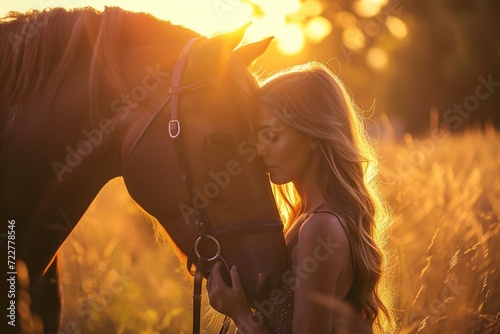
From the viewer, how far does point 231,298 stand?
2.29 m

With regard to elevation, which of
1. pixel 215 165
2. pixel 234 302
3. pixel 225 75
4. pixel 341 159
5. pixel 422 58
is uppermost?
pixel 225 75

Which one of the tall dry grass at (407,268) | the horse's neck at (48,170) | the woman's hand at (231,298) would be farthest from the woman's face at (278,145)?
the tall dry grass at (407,268)

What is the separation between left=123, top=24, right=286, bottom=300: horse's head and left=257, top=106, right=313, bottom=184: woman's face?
0.07 metres

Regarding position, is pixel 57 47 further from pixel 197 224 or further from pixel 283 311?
pixel 283 311

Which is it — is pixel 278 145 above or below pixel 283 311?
above

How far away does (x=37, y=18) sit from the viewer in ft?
8.54

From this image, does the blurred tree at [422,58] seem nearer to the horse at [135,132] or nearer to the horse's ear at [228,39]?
the horse at [135,132]

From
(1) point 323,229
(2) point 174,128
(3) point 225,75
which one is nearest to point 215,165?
(2) point 174,128

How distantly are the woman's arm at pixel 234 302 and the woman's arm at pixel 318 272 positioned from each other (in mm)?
185

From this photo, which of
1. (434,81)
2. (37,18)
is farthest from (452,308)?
(434,81)

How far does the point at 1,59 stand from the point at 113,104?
1.83 feet

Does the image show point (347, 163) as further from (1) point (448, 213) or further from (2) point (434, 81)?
(2) point (434, 81)

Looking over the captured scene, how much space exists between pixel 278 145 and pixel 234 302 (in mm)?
727

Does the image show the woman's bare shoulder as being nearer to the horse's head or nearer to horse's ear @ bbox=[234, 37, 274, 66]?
the horse's head
